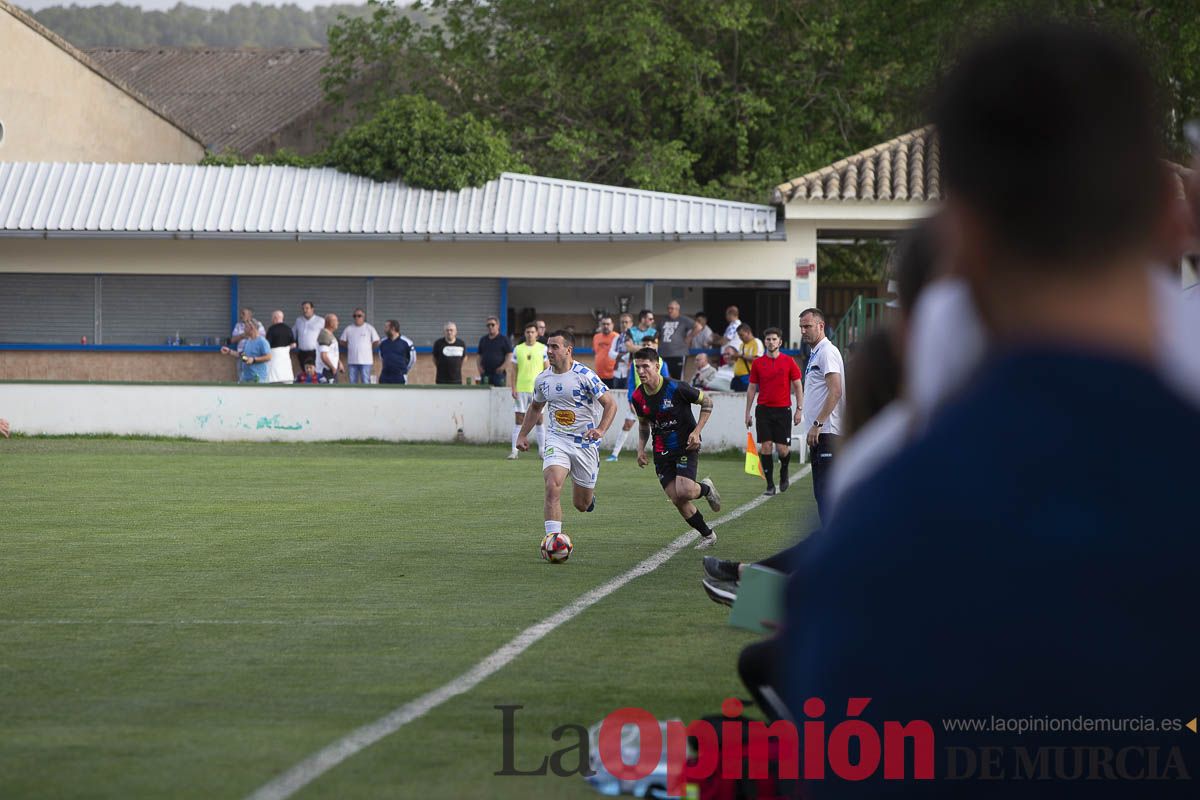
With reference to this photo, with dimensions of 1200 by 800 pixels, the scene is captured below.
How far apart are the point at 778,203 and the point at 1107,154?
29.5 metres

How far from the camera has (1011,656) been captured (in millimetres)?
1562

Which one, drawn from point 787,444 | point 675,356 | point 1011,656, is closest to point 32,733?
point 1011,656

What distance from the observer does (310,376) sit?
2886 centimetres

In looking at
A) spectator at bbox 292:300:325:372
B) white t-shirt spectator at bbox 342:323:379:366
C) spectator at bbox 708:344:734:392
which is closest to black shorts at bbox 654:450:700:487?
spectator at bbox 708:344:734:392

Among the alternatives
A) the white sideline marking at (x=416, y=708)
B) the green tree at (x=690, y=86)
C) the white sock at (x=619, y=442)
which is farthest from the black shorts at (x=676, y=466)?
the green tree at (x=690, y=86)

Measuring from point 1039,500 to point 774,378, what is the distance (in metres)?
→ 17.8

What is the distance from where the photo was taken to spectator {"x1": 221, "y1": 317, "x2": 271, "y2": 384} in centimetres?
2797

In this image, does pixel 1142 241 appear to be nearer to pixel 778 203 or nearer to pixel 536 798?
pixel 536 798

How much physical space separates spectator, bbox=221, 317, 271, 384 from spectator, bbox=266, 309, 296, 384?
0.13 m

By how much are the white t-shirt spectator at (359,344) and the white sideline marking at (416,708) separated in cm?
1846

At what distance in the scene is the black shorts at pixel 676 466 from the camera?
1340 centimetres

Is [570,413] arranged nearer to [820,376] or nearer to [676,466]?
[676,466]

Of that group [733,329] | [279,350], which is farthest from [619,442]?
[279,350]

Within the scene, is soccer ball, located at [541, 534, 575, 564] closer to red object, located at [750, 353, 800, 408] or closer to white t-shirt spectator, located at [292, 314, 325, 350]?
red object, located at [750, 353, 800, 408]
